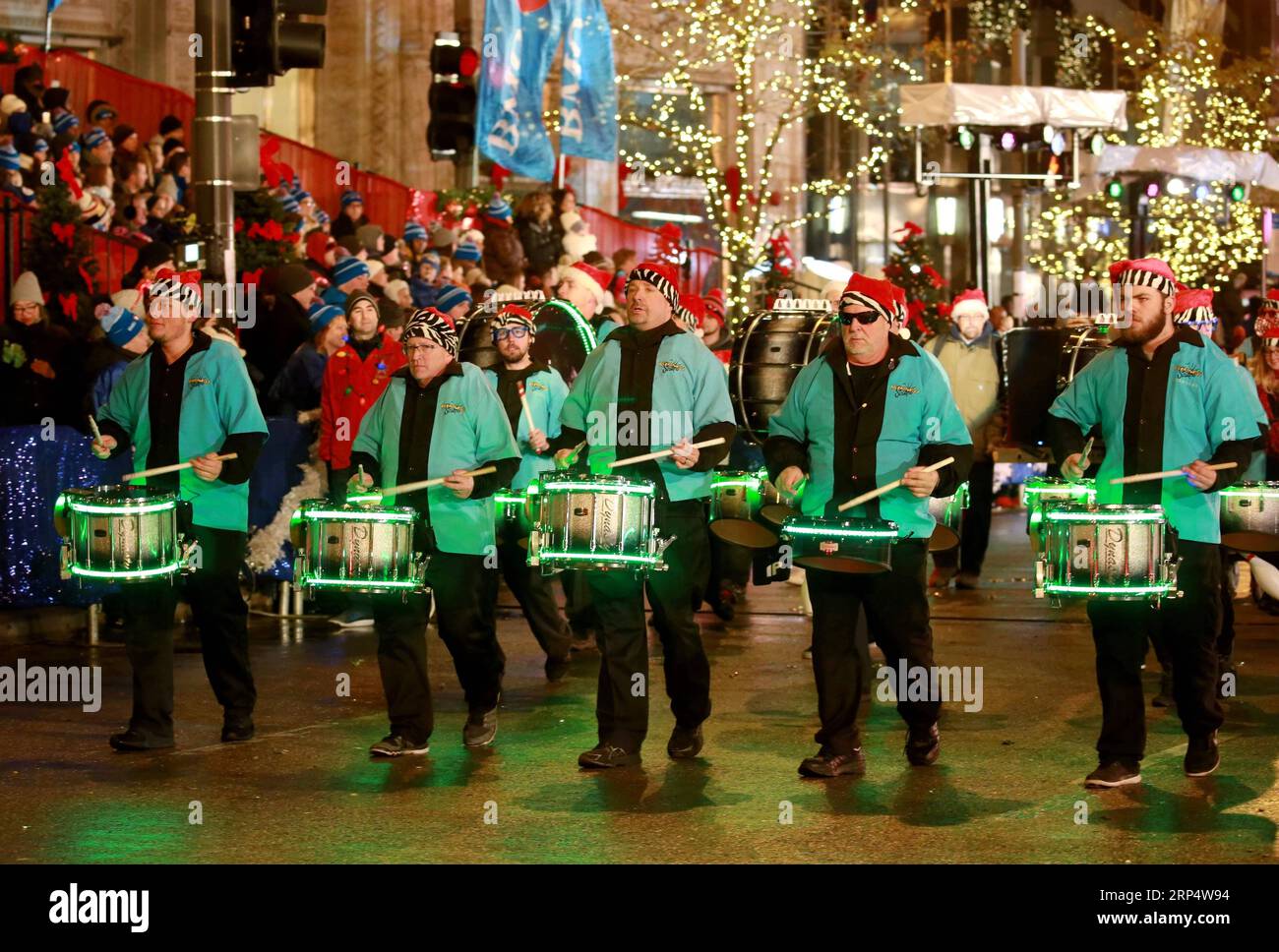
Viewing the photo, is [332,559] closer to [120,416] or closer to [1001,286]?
[120,416]

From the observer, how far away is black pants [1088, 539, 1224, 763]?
8.91 metres

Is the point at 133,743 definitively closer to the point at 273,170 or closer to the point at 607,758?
the point at 607,758

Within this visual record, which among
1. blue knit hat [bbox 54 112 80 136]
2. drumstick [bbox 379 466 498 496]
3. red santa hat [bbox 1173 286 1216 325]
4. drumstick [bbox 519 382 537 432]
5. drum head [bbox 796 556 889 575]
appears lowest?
drum head [bbox 796 556 889 575]

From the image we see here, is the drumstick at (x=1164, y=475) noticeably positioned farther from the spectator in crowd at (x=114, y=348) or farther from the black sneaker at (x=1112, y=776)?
the spectator in crowd at (x=114, y=348)

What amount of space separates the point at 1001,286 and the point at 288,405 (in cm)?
3351

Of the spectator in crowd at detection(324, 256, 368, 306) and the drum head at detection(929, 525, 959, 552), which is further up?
the spectator in crowd at detection(324, 256, 368, 306)

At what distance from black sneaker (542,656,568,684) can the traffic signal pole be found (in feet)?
10.5

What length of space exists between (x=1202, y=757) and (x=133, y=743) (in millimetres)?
4487

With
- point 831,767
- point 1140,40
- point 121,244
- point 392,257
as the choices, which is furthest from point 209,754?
point 1140,40

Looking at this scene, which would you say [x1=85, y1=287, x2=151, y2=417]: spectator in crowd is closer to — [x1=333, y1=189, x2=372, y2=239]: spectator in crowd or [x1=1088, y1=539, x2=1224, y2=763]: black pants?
[x1=1088, y1=539, x2=1224, y2=763]: black pants

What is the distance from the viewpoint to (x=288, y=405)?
47.4ft

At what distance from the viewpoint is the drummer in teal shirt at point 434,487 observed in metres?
9.66

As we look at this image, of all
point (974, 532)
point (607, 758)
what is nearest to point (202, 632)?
point (607, 758)

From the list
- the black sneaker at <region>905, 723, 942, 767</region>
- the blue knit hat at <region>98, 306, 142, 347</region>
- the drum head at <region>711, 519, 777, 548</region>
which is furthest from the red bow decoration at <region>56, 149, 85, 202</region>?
the black sneaker at <region>905, 723, 942, 767</region>
